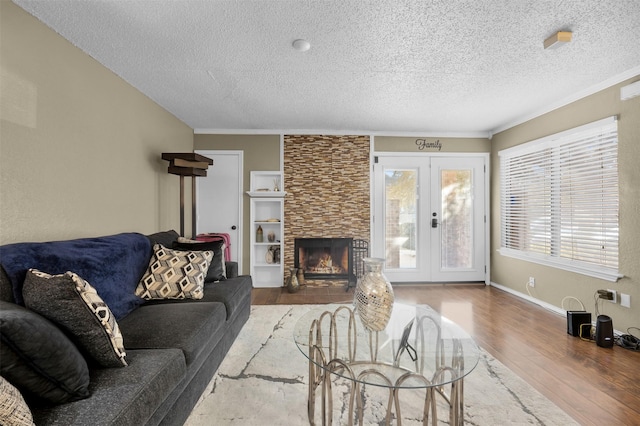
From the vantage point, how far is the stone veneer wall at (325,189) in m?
4.58

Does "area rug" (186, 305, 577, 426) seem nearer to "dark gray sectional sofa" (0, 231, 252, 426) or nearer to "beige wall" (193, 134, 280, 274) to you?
"dark gray sectional sofa" (0, 231, 252, 426)

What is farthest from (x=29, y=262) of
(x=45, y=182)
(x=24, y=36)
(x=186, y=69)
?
(x=186, y=69)

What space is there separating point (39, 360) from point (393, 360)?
4.98 feet

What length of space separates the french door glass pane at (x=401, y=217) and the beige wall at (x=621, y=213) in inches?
57.9

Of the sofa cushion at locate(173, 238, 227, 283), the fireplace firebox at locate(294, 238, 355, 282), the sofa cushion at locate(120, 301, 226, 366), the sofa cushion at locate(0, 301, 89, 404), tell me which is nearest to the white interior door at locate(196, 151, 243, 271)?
the fireplace firebox at locate(294, 238, 355, 282)

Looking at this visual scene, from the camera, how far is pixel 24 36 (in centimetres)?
183

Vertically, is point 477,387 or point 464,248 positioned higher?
point 464,248

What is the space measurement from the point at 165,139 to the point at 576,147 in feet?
15.7

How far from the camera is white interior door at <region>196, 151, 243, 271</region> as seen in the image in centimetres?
455

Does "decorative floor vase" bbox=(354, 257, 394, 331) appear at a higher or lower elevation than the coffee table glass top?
higher

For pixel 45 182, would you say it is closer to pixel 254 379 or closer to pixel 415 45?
pixel 254 379

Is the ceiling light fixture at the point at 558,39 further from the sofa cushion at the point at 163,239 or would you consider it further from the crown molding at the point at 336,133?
the sofa cushion at the point at 163,239

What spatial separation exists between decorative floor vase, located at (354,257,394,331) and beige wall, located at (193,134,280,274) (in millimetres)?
3132

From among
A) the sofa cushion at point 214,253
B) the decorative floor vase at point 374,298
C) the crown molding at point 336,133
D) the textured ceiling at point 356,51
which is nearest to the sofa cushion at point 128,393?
the decorative floor vase at point 374,298
